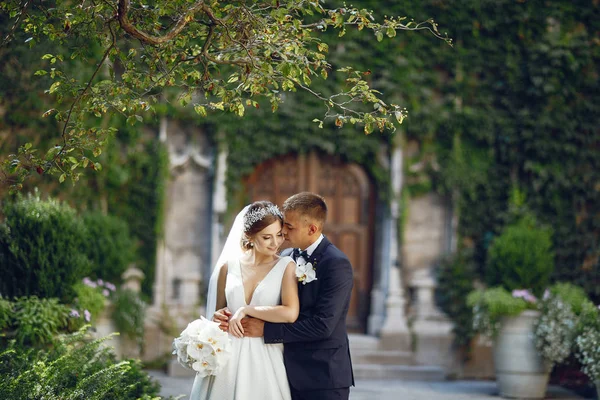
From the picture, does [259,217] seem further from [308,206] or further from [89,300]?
[89,300]

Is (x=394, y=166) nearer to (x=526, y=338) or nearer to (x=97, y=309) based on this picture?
(x=526, y=338)

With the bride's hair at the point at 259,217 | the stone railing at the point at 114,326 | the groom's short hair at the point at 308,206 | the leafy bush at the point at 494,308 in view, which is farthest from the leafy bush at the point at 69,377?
the leafy bush at the point at 494,308

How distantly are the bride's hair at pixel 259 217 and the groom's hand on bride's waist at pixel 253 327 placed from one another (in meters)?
0.43

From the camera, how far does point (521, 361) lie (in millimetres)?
8148

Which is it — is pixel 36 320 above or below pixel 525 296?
below

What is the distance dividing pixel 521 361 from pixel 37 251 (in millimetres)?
4684

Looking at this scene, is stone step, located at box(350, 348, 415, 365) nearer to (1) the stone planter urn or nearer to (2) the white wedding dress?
(1) the stone planter urn

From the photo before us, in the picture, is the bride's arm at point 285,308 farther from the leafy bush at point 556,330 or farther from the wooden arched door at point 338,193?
the wooden arched door at point 338,193

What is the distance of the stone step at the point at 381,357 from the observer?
9.46 m

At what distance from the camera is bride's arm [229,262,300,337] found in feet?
13.9

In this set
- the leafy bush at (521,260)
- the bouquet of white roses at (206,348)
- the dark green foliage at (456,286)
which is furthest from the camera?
the dark green foliage at (456,286)

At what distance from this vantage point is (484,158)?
1009cm

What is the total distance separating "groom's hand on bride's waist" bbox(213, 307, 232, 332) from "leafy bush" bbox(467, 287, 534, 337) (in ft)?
14.7

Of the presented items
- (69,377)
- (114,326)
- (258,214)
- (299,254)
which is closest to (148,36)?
(258,214)
